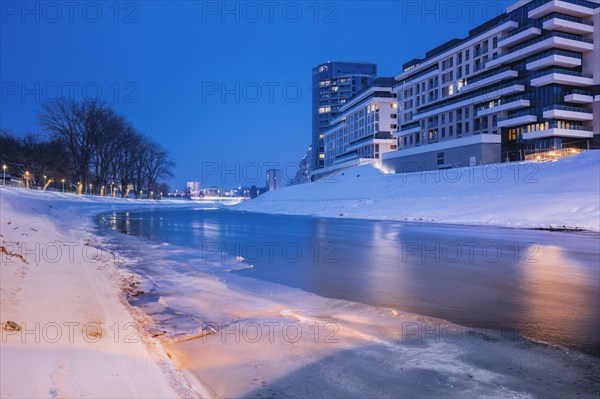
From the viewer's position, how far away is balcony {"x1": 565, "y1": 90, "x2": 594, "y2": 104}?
5784 cm

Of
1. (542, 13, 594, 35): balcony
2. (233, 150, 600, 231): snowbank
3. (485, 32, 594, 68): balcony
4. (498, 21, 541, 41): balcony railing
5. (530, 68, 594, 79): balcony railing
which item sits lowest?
(233, 150, 600, 231): snowbank

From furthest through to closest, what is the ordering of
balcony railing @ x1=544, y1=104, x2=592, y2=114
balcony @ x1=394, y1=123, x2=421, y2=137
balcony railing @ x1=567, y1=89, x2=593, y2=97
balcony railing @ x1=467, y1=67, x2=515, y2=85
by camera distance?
balcony @ x1=394, y1=123, x2=421, y2=137 → balcony railing @ x1=467, y1=67, x2=515, y2=85 → balcony railing @ x1=567, y1=89, x2=593, y2=97 → balcony railing @ x1=544, y1=104, x2=592, y2=114

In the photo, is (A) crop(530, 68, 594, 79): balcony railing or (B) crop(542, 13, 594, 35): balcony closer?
(A) crop(530, 68, 594, 79): balcony railing

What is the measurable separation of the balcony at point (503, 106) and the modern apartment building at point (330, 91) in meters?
114

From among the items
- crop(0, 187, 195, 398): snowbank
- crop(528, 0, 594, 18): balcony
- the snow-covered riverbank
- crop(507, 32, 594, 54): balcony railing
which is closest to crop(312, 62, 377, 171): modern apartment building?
crop(507, 32, 594, 54): balcony railing

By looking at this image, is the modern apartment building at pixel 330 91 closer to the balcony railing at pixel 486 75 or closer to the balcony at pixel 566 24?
the balcony railing at pixel 486 75

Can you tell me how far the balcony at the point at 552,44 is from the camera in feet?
190

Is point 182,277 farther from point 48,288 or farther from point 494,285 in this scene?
point 494,285

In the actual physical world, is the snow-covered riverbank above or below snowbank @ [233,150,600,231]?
below

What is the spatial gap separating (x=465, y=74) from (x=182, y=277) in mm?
79277

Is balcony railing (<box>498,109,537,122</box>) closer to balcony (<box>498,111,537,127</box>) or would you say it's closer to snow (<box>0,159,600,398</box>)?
balcony (<box>498,111,537,127</box>)

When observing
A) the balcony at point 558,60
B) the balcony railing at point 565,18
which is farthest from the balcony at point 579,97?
the balcony railing at point 565,18

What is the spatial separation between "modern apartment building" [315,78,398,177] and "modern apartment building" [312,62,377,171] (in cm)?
5287

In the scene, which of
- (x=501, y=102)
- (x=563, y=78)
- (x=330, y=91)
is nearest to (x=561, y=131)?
(x=563, y=78)
